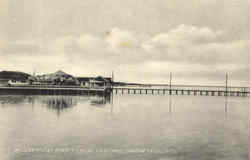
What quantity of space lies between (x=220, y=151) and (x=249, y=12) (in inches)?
208

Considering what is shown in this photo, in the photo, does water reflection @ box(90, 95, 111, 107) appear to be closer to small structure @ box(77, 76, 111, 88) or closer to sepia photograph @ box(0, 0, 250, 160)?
sepia photograph @ box(0, 0, 250, 160)

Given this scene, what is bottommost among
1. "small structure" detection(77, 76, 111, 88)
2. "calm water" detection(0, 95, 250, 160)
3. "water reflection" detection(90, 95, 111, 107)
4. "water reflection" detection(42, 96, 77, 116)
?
"calm water" detection(0, 95, 250, 160)

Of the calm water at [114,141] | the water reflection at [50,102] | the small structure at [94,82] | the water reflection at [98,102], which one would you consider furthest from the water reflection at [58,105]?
the small structure at [94,82]

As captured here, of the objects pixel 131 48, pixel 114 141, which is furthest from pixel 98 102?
pixel 114 141

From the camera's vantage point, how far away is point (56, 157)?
7.59m

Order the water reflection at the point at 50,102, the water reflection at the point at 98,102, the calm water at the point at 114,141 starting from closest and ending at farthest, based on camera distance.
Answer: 1. the calm water at the point at 114,141
2. the water reflection at the point at 50,102
3. the water reflection at the point at 98,102

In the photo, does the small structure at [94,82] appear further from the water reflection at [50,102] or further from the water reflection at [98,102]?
the water reflection at [50,102]

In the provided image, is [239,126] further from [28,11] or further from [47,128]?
[28,11]

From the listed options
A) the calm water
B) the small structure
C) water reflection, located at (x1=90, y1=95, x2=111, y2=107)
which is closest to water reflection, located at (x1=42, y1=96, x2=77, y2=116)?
water reflection, located at (x1=90, y1=95, x2=111, y2=107)

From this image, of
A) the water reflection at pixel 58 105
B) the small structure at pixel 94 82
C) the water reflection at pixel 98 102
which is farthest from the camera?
the small structure at pixel 94 82

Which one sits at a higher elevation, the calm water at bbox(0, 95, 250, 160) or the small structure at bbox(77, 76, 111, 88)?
the small structure at bbox(77, 76, 111, 88)

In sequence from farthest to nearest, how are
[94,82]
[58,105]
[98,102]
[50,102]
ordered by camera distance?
[94,82] < [98,102] < [50,102] < [58,105]

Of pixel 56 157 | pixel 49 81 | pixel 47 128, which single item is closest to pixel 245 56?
pixel 56 157

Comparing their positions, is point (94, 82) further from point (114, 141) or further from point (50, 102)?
point (114, 141)
